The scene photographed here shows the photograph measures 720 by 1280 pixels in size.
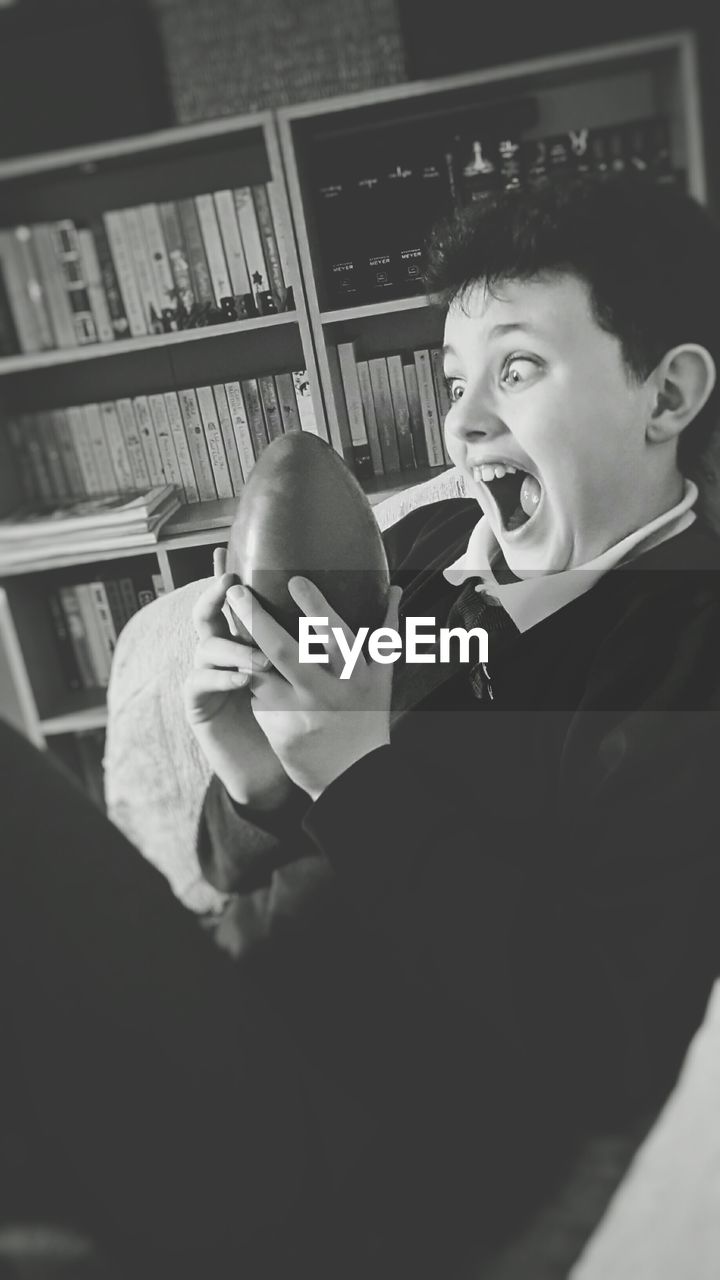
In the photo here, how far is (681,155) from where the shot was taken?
91 centimetres

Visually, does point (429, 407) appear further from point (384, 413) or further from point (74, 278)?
point (74, 278)

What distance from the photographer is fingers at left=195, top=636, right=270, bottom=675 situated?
3.39 ft

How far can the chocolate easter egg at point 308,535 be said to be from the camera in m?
0.98

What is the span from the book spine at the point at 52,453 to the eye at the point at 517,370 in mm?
475

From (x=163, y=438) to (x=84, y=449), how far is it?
0.29 feet

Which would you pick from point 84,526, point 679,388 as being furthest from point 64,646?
point 679,388

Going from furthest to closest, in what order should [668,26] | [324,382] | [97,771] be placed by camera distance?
[97,771] → [324,382] → [668,26]

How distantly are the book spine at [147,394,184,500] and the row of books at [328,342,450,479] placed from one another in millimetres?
186

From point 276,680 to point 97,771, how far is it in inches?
11.1

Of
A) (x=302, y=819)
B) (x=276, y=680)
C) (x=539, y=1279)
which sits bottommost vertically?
(x=539, y=1279)

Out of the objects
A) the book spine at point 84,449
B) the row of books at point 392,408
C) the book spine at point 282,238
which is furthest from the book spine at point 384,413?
the book spine at point 84,449

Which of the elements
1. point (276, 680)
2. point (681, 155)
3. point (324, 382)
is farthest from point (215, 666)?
point (681, 155)

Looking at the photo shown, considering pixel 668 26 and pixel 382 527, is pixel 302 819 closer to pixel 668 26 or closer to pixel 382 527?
pixel 382 527

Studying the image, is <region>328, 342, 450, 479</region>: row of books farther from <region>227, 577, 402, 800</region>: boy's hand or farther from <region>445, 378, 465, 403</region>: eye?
<region>227, 577, 402, 800</region>: boy's hand
